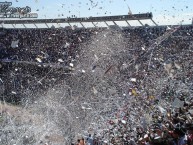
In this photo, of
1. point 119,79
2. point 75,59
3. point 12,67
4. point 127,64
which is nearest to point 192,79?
point 119,79

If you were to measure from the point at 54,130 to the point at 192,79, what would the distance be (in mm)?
5073

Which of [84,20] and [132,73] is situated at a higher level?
[84,20]

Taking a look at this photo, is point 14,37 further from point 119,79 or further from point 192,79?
point 192,79

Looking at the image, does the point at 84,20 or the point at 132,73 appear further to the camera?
the point at 84,20

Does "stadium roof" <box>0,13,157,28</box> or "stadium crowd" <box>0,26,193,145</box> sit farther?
"stadium roof" <box>0,13,157,28</box>

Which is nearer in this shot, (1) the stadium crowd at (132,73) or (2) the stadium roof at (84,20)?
(1) the stadium crowd at (132,73)

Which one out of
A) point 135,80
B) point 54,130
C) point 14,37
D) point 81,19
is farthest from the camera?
point 14,37

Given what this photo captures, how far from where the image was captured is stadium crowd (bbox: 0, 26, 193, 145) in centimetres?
492

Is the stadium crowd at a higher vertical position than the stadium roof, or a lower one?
lower

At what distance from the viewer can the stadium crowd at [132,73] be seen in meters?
4.92

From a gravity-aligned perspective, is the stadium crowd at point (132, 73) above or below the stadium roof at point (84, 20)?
below

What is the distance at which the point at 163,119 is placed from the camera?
546cm

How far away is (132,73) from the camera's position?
1656cm

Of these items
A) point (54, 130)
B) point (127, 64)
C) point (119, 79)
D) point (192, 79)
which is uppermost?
point (127, 64)
